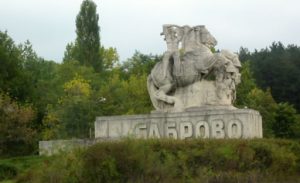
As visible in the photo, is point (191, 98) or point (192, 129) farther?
point (191, 98)

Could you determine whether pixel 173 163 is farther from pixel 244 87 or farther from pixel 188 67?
pixel 244 87

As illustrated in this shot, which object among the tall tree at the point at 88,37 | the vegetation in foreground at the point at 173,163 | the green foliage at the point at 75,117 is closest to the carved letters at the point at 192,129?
the vegetation in foreground at the point at 173,163

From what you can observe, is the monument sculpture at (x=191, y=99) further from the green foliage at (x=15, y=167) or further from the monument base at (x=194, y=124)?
the green foliage at (x=15, y=167)

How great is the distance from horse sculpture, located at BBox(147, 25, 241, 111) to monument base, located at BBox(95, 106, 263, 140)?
646 mm

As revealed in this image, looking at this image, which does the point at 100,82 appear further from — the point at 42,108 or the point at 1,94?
the point at 1,94

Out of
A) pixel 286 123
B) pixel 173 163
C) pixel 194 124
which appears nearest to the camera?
pixel 173 163

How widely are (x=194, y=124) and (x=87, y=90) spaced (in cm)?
2119

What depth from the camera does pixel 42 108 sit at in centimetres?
4744

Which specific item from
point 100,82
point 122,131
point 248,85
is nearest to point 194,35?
point 122,131

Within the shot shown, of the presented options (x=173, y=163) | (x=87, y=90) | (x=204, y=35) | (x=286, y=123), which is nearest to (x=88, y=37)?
(x=87, y=90)

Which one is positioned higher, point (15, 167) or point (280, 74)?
point (280, 74)

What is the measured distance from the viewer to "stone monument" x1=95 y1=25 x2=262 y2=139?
23609mm

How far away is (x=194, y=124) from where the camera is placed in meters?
23.9

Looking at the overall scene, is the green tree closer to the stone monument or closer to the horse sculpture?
the horse sculpture
